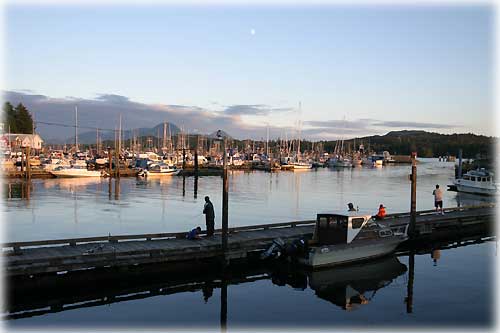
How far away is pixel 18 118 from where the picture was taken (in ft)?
419

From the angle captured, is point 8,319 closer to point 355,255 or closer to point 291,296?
point 291,296

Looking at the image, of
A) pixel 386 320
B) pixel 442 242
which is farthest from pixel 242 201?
pixel 386 320

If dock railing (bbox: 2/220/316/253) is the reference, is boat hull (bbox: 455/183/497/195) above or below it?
below

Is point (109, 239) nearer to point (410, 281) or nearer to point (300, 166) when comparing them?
point (410, 281)

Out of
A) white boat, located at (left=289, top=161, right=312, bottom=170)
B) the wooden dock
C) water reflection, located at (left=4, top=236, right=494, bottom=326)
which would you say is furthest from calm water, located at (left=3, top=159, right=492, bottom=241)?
white boat, located at (left=289, top=161, right=312, bottom=170)

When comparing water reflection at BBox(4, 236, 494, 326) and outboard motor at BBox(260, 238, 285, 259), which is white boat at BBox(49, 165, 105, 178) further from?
outboard motor at BBox(260, 238, 285, 259)

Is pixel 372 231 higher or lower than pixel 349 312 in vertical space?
higher

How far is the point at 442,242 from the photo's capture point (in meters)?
28.7

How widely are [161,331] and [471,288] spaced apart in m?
12.5

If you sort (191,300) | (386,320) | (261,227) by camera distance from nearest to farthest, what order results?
(386,320), (191,300), (261,227)

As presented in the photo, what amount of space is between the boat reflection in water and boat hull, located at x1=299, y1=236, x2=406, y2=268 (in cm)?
30

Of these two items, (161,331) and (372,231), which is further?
(372,231)

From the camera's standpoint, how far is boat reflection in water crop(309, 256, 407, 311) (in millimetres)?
17828

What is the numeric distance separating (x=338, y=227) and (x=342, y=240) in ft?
2.02
